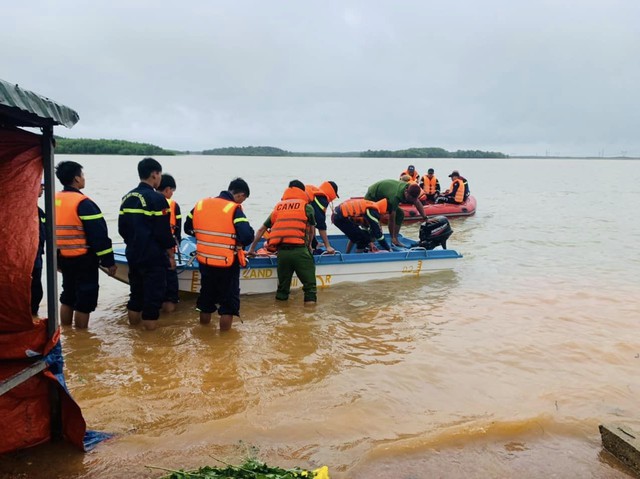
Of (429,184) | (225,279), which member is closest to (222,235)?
(225,279)

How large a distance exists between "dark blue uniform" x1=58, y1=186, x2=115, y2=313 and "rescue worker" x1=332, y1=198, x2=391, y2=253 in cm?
429

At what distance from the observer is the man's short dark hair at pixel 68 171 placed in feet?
16.9

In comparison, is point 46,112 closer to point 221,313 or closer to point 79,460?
point 79,460

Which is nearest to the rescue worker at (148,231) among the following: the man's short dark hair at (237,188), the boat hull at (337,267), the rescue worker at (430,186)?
the man's short dark hair at (237,188)

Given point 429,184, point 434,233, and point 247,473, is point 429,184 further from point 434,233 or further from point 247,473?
point 247,473

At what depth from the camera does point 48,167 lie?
3.03m

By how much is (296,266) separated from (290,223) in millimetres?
620

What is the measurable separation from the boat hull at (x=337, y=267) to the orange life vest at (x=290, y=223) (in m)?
0.80

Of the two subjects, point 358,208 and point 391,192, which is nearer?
point 358,208

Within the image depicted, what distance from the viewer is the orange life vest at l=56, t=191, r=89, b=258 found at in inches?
201

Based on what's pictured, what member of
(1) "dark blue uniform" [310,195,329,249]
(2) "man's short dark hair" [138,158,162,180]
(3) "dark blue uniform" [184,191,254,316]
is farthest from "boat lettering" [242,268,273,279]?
(2) "man's short dark hair" [138,158,162,180]

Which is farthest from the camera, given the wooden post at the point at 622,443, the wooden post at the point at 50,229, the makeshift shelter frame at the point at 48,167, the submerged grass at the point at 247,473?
the wooden post at the point at 622,443

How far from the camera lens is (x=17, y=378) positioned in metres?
2.93

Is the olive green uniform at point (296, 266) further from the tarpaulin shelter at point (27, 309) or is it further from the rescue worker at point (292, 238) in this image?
the tarpaulin shelter at point (27, 309)
